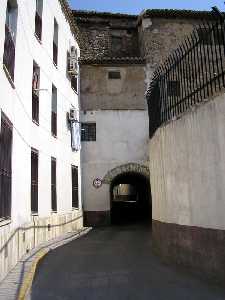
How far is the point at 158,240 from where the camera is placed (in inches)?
390

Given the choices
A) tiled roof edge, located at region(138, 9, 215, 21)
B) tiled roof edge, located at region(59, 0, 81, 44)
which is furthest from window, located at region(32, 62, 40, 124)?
tiled roof edge, located at region(138, 9, 215, 21)

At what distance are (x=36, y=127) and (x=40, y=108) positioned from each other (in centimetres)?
83

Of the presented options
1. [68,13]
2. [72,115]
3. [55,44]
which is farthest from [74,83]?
[55,44]

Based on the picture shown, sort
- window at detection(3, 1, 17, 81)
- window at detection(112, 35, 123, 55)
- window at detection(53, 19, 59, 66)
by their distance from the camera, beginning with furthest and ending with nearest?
window at detection(112, 35, 123, 55), window at detection(53, 19, 59, 66), window at detection(3, 1, 17, 81)

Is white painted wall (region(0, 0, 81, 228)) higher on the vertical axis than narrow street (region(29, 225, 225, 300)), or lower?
higher

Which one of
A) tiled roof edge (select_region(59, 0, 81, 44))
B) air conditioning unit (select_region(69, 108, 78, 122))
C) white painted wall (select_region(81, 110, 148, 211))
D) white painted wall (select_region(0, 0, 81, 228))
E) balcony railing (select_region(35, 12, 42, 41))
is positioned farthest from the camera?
white painted wall (select_region(81, 110, 148, 211))

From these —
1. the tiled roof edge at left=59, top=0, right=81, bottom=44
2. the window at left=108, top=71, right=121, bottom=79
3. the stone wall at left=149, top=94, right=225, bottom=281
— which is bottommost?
the stone wall at left=149, top=94, right=225, bottom=281

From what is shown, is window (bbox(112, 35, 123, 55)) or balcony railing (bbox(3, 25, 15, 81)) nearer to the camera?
balcony railing (bbox(3, 25, 15, 81))

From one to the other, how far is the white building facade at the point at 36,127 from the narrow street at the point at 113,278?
3.08 feet

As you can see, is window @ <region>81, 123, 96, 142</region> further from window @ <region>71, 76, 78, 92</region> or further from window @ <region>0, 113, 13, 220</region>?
window @ <region>0, 113, 13, 220</region>

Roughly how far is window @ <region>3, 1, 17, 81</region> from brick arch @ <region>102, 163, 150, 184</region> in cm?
1191

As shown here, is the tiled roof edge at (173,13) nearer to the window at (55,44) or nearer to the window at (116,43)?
the window at (116,43)

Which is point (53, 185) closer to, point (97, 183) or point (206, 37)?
point (97, 183)

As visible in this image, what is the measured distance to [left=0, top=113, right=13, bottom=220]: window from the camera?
7.85 meters
